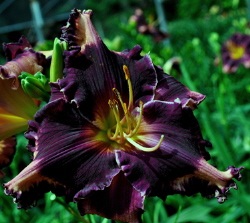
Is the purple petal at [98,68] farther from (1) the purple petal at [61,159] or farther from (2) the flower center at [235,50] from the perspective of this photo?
(2) the flower center at [235,50]

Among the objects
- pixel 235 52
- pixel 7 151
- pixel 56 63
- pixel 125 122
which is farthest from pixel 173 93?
pixel 235 52

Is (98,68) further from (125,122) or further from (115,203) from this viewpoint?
(115,203)

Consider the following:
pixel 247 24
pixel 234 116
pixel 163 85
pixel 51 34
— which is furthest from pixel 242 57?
pixel 51 34

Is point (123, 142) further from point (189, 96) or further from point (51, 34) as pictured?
point (51, 34)

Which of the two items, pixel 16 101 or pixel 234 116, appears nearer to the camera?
pixel 16 101

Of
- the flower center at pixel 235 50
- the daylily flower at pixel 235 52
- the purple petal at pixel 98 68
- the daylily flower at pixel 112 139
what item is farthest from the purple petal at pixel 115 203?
the flower center at pixel 235 50

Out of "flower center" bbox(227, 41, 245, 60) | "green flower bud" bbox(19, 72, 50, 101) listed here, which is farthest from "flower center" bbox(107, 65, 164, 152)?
"flower center" bbox(227, 41, 245, 60)
